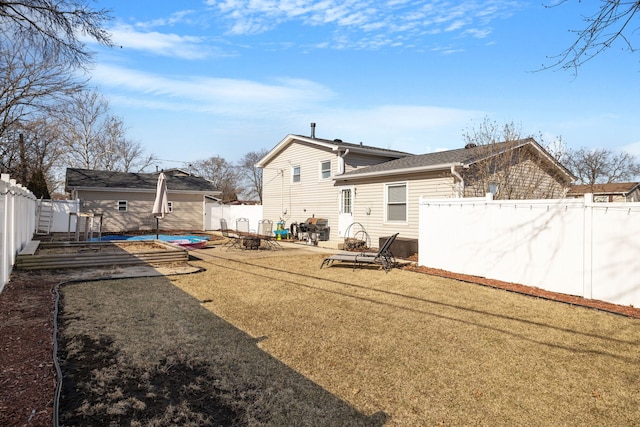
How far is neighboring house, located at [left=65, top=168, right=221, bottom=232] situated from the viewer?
2181cm

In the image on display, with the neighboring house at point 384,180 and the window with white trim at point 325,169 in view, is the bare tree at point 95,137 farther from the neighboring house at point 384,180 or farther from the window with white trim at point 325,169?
the window with white trim at point 325,169

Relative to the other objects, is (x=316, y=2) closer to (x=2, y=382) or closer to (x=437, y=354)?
(x=437, y=354)

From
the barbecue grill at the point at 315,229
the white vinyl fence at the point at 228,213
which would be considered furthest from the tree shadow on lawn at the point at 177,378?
the white vinyl fence at the point at 228,213

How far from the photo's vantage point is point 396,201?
1348 centimetres

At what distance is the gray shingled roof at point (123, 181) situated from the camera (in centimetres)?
2189

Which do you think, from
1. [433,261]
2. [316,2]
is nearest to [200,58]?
[316,2]

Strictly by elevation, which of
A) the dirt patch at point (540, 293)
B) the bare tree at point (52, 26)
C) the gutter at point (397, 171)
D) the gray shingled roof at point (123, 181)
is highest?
the bare tree at point (52, 26)

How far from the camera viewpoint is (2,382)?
10.1 ft

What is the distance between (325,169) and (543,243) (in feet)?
37.4

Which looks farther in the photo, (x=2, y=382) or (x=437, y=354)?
(x=437, y=354)

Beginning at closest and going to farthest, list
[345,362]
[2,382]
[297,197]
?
[2,382]
[345,362]
[297,197]

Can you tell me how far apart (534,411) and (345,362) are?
168cm

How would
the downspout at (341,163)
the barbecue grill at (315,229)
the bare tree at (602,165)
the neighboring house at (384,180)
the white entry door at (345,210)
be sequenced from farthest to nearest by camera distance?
the bare tree at (602,165), the barbecue grill at (315,229), the downspout at (341,163), the white entry door at (345,210), the neighboring house at (384,180)

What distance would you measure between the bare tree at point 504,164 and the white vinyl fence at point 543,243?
3105mm
